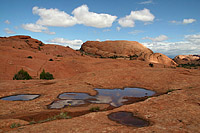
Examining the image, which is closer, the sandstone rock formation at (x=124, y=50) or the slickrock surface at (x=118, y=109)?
the slickrock surface at (x=118, y=109)

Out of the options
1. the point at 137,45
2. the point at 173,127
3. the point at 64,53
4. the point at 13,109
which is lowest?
the point at 13,109

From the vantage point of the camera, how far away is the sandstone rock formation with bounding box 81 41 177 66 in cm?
5413

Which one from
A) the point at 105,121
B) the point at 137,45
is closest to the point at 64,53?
the point at 137,45

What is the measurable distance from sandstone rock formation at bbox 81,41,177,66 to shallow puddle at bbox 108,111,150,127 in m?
48.7

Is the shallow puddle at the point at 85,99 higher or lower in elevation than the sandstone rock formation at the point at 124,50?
lower

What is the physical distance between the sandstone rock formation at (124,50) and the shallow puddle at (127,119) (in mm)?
48727

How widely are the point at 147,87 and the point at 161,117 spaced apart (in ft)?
26.3

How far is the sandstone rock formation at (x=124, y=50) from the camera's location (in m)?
54.1

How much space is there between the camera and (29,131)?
210 inches

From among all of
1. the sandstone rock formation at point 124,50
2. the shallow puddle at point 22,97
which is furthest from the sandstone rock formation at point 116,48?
the shallow puddle at point 22,97

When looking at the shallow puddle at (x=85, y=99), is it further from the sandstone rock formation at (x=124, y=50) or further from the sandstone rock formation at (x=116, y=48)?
the sandstone rock formation at (x=116, y=48)

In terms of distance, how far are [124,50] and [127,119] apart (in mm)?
53996

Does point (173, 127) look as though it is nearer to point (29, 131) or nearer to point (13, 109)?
point (29, 131)

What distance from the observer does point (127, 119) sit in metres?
6.70
